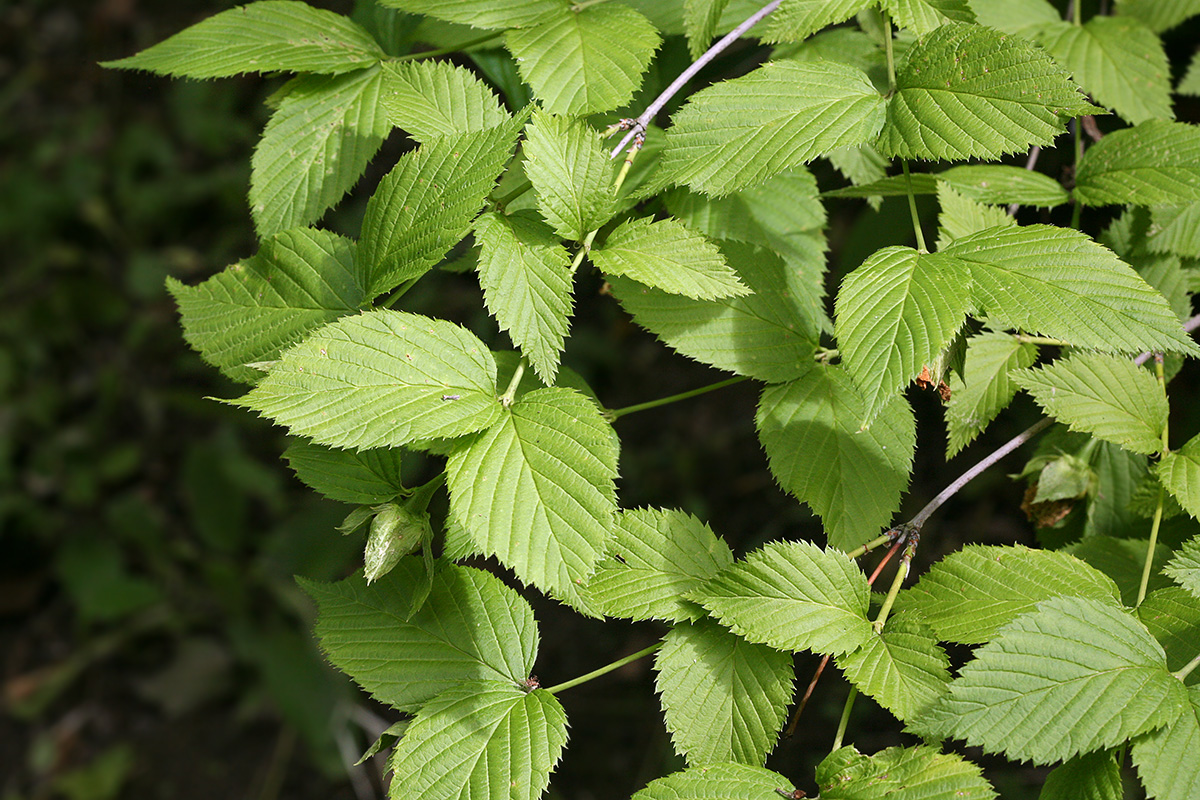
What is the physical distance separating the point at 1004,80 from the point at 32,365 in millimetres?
3923

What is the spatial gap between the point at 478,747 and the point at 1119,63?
1.30m

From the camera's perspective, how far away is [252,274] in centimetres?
107

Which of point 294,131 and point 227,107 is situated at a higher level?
point 294,131

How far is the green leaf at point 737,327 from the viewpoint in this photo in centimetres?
109

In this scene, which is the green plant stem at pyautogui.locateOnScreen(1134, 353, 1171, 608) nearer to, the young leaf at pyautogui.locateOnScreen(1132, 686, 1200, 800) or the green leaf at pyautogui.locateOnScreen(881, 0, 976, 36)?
the young leaf at pyautogui.locateOnScreen(1132, 686, 1200, 800)

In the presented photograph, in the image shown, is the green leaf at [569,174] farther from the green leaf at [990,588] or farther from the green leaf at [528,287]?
the green leaf at [990,588]

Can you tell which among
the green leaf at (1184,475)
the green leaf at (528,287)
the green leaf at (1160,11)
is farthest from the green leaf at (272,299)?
the green leaf at (1160,11)

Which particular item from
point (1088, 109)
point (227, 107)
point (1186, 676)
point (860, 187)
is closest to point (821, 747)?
point (1186, 676)

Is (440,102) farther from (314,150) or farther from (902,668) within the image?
(902,668)

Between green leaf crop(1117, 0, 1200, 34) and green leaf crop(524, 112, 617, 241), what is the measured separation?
1034 millimetres

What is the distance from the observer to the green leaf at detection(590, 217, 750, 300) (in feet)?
2.92

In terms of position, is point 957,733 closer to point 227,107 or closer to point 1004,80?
point 1004,80

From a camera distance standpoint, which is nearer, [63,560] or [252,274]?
[252,274]

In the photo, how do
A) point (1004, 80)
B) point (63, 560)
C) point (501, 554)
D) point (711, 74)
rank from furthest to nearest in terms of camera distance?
point (63, 560)
point (711, 74)
point (1004, 80)
point (501, 554)
